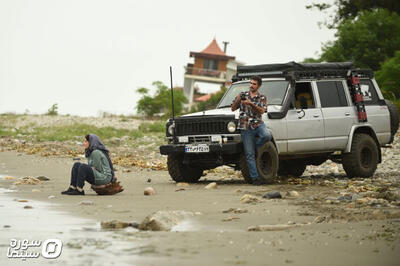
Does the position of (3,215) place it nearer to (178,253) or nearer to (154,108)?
(178,253)

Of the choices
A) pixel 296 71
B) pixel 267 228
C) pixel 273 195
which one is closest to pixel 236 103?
pixel 296 71

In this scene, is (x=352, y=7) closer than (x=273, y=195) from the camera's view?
No

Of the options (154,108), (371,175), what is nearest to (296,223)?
(371,175)

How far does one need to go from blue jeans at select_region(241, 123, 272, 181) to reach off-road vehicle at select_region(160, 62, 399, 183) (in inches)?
7.7

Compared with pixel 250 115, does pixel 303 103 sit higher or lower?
higher

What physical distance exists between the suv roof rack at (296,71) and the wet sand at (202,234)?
3102mm

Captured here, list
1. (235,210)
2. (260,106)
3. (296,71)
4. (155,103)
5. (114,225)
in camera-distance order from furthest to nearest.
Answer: (155,103) < (296,71) < (260,106) < (235,210) < (114,225)

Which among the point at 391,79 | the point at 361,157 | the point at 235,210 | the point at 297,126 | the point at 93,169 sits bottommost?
the point at 235,210

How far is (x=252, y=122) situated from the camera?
12.9 metres

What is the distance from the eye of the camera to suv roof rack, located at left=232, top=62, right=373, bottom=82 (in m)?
14.2

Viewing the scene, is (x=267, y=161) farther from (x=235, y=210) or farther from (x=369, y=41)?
(x=369, y=41)

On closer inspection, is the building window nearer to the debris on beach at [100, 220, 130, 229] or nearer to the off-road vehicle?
the off-road vehicle

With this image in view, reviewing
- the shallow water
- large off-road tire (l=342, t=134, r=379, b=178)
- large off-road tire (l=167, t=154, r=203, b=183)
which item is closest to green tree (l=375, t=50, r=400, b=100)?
large off-road tire (l=342, t=134, r=379, b=178)

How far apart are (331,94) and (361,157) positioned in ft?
4.58
